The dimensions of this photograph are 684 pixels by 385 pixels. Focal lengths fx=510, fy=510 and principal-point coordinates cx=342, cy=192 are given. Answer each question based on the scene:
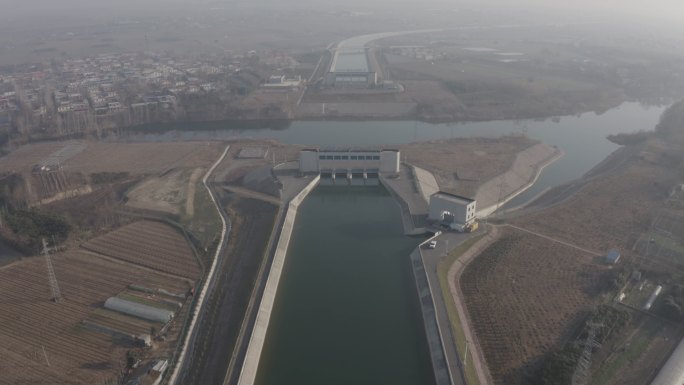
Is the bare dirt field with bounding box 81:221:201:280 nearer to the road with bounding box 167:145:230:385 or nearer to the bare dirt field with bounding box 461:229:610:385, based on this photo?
the road with bounding box 167:145:230:385

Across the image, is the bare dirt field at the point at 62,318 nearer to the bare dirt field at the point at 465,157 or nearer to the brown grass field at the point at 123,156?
the brown grass field at the point at 123,156

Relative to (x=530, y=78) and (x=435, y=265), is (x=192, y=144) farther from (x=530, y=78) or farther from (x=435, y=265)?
(x=530, y=78)

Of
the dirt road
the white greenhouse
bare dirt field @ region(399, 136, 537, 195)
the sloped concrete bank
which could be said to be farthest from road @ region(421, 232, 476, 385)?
the white greenhouse

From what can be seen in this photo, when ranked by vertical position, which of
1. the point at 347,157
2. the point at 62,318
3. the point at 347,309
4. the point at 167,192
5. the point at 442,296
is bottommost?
the point at 347,309

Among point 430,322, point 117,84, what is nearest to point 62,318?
point 430,322

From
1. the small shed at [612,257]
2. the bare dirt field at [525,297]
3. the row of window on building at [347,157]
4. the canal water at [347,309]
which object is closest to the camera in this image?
the bare dirt field at [525,297]

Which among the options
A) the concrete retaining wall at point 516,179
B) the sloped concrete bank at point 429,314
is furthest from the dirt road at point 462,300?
the concrete retaining wall at point 516,179

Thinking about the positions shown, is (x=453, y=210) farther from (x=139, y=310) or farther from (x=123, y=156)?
(x=123, y=156)

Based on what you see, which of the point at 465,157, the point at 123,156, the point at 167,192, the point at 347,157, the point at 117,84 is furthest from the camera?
the point at 117,84
